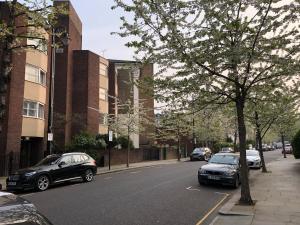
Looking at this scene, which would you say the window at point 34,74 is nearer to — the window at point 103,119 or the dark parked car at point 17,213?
the window at point 103,119

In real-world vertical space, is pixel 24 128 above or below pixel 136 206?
above

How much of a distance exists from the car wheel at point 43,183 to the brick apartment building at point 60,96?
4.86 meters

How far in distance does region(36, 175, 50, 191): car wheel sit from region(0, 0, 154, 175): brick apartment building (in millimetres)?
4864

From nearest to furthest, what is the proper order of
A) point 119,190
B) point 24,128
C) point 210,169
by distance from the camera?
point 119,190, point 210,169, point 24,128

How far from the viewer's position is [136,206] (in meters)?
11.8

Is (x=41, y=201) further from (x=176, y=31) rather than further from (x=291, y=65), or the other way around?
(x=291, y=65)

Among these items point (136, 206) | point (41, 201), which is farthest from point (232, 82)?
point (41, 201)

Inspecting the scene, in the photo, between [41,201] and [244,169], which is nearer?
[244,169]

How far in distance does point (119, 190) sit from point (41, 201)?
3.51 meters

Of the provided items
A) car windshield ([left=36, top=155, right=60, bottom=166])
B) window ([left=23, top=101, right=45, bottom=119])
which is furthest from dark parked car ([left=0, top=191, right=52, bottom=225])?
window ([left=23, top=101, right=45, bottom=119])

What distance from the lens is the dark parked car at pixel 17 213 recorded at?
2889 millimetres

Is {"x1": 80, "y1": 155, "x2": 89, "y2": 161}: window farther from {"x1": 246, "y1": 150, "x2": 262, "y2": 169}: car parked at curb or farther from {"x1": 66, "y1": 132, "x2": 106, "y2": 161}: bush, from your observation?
{"x1": 246, "y1": 150, "x2": 262, "y2": 169}: car parked at curb

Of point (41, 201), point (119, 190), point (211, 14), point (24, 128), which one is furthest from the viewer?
point (24, 128)

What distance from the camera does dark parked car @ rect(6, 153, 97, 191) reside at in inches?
632
